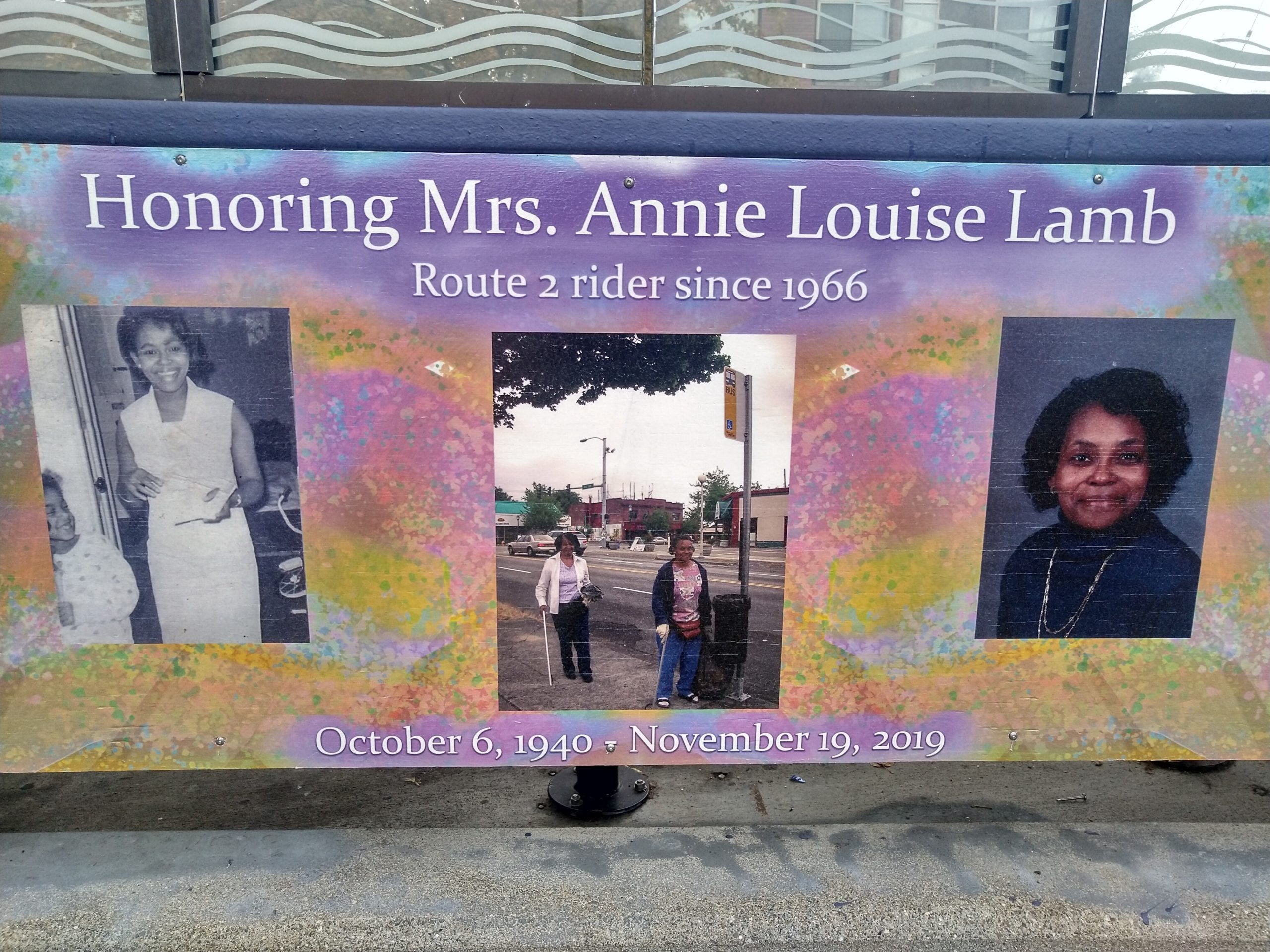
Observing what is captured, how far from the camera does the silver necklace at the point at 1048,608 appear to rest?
2.99 metres

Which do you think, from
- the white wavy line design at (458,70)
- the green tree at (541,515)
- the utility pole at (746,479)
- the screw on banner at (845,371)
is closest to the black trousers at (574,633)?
the green tree at (541,515)

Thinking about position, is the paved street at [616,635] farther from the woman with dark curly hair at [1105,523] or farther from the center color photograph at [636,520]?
the woman with dark curly hair at [1105,523]

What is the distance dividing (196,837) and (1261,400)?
16.1 feet

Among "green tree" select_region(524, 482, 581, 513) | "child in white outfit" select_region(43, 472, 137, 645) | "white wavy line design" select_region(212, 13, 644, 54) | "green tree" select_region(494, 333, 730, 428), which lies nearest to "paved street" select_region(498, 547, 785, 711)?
"green tree" select_region(524, 482, 581, 513)

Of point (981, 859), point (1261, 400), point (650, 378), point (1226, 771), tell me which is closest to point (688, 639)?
point (650, 378)

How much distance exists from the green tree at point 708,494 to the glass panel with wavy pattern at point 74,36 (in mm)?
2723

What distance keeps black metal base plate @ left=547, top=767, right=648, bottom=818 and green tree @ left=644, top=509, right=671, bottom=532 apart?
137 cm

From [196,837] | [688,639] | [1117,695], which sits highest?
[688,639]

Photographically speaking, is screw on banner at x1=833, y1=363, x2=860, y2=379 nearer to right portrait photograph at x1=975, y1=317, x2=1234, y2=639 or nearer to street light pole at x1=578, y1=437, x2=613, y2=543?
right portrait photograph at x1=975, y1=317, x2=1234, y2=639

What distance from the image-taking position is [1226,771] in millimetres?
4066

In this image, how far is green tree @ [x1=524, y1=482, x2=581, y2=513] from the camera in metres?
2.90

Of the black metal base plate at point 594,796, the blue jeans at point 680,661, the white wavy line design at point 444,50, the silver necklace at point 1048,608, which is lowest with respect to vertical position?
the black metal base plate at point 594,796

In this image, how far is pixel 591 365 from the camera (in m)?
2.84

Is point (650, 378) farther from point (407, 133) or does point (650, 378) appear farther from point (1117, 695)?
point (1117, 695)
